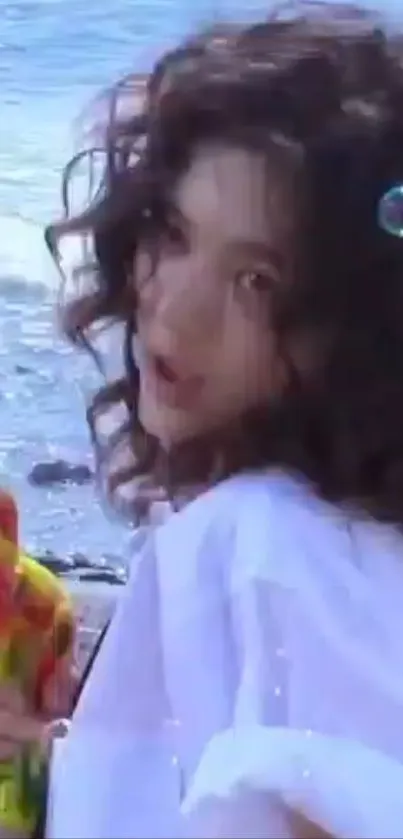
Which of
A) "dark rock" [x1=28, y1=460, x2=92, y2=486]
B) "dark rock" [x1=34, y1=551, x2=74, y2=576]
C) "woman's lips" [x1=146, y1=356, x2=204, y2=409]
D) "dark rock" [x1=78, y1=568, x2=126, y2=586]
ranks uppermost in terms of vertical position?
"woman's lips" [x1=146, y1=356, x2=204, y2=409]

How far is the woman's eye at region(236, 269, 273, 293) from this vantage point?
80cm

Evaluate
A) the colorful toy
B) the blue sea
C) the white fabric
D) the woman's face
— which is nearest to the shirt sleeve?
the white fabric

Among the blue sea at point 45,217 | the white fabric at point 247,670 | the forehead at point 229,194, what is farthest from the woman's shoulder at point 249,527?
the blue sea at point 45,217

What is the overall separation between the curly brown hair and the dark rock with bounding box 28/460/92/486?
278mm

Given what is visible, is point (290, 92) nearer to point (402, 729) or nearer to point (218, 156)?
point (218, 156)

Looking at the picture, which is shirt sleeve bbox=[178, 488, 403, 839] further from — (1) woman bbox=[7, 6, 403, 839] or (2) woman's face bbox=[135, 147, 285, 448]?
(2) woman's face bbox=[135, 147, 285, 448]

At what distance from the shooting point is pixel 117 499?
1.00 meters

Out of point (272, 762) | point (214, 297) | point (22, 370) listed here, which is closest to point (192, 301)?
point (214, 297)

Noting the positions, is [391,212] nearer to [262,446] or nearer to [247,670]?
[262,446]

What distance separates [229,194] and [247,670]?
232 mm

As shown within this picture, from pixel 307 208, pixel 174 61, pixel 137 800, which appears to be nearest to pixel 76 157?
pixel 174 61

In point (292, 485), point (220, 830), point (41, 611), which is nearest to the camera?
point (220, 830)

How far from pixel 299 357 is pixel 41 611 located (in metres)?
0.25

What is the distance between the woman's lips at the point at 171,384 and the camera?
0.84 metres
